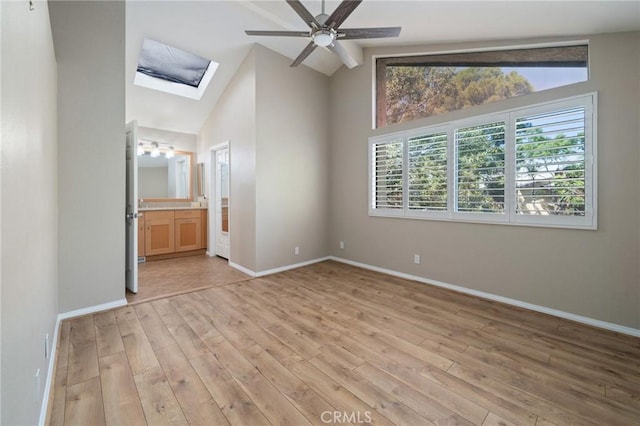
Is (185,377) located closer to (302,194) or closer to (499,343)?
(499,343)

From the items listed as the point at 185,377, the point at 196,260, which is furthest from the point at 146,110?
the point at 185,377

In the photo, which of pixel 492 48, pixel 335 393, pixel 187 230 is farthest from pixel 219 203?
pixel 492 48

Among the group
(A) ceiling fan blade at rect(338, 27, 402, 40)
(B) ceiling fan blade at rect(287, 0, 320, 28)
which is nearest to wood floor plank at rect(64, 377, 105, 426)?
(B) ceiling fan blade at rect(287, 0, 320, 28)

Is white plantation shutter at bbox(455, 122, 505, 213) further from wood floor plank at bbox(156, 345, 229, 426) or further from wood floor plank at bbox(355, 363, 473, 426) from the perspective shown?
wood floor plank at bbox(156, 345, 229, 426)

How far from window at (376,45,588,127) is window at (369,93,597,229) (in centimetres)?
30

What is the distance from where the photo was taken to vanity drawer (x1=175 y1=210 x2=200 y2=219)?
536cm

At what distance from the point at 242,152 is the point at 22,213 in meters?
3.26

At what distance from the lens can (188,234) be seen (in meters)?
5.46

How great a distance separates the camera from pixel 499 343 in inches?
88.3

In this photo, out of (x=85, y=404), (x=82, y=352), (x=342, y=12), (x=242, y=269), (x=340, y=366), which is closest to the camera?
(x=85, y=404)

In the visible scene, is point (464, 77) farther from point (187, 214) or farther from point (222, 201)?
point (187, 214)

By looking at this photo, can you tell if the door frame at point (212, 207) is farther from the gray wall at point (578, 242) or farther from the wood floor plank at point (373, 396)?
the wood floor plank at point (373, 396)

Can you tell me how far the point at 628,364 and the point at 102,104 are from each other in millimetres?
4954

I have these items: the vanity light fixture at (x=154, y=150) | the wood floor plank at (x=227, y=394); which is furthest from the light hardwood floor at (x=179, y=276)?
the vanity light fixture at (x=154, y=150)
